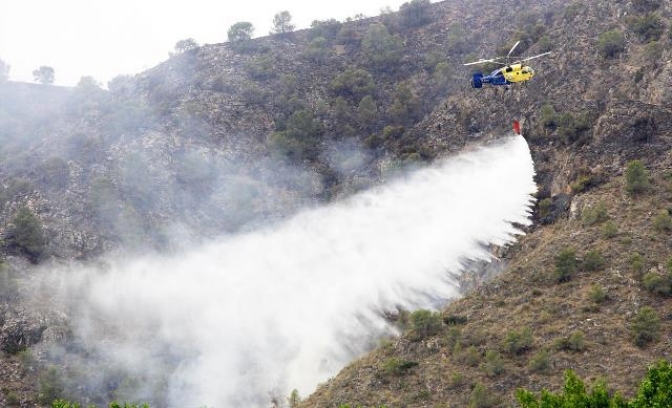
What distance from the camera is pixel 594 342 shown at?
149 ft

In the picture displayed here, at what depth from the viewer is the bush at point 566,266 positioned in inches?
2062

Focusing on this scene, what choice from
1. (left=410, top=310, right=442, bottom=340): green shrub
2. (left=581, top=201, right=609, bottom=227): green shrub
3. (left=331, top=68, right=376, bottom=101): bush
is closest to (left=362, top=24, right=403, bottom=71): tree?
(left=331, top=68, right=376, bottom=101): bush

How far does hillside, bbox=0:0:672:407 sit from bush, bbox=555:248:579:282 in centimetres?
35

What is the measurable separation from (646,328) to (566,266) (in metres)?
8.82

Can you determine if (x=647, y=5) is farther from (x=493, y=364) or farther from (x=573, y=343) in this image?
(x=493, y=364)

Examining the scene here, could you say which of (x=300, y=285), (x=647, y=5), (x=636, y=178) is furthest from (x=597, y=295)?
(x=647, y=5)

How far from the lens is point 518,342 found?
47.2 meters

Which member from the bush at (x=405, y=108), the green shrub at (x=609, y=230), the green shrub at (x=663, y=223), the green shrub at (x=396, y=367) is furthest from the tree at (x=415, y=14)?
the green shrub at (x=396, y=367)

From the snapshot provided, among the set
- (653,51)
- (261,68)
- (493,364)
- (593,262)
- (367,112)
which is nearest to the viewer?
(493,364)

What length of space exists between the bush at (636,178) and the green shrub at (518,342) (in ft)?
→ 54.0

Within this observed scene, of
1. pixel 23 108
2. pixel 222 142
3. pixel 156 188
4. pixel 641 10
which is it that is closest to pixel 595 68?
pixel 641 10

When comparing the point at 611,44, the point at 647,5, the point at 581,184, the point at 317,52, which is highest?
the point at 317,52

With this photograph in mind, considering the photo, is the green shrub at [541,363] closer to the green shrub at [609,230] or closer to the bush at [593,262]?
the bush at [593,262]

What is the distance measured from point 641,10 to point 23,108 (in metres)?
78.6
